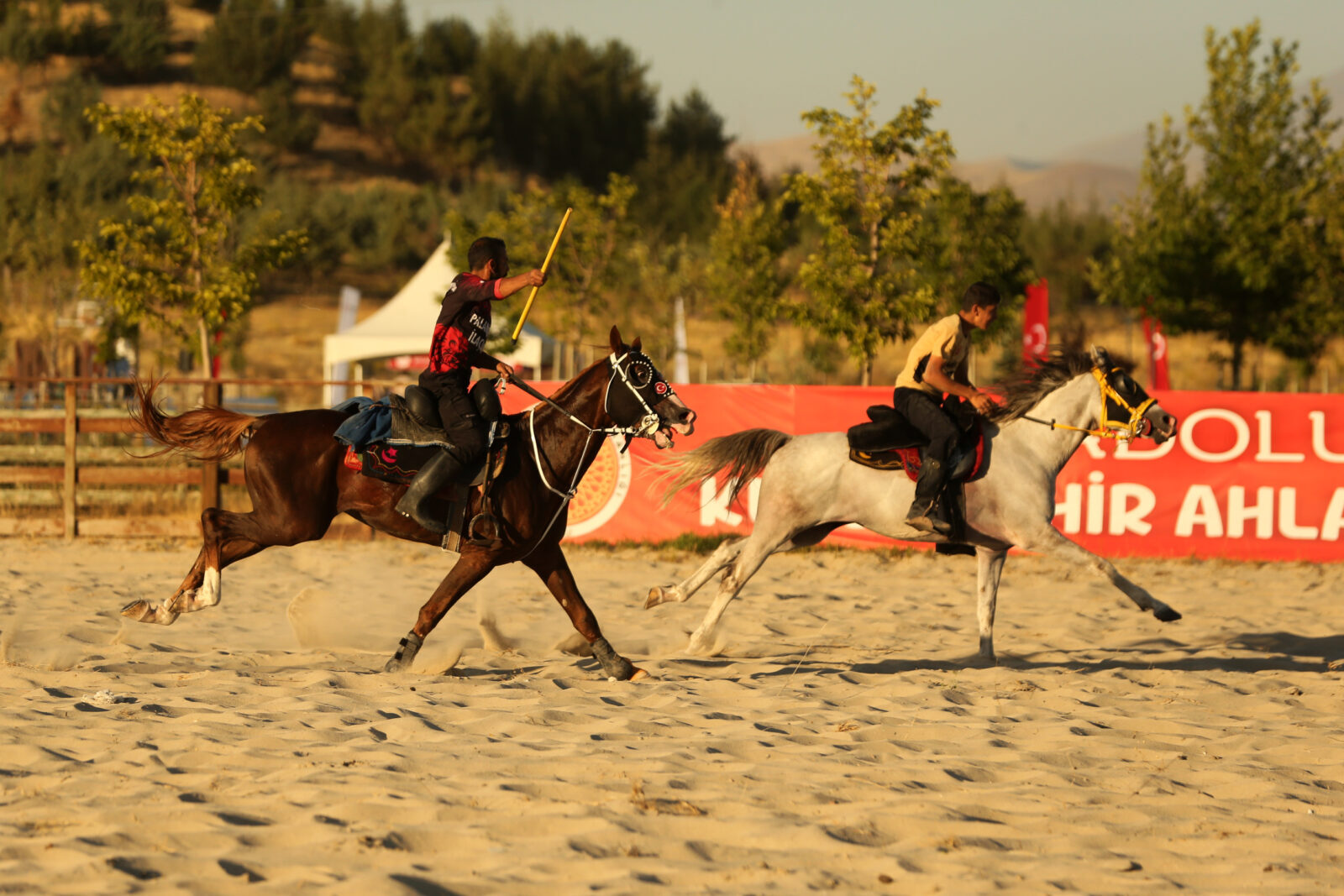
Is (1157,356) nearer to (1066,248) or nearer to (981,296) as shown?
(981,296)

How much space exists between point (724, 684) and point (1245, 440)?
8596 mm

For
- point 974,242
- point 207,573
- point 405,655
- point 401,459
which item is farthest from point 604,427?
point 974,242

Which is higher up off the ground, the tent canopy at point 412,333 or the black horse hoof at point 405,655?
the tent canopy at point 412,333

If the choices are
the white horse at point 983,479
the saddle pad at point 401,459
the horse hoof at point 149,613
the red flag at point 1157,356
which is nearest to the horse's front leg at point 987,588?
the white horse at point 983,479

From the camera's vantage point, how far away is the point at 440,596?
7.00 metres

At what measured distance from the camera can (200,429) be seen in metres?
7.48

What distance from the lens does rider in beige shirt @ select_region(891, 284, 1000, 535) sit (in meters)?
7.79

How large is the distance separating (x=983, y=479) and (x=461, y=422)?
328 centimetres

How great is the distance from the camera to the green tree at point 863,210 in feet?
62.4

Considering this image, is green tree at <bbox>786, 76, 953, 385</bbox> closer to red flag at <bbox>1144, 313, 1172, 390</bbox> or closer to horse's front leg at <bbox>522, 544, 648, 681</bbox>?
red flag at <bbox>1144, 313, 1172, 390</bbox>

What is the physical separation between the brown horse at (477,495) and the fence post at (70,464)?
7854 mm

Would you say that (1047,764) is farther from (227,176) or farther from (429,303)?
(429,303)

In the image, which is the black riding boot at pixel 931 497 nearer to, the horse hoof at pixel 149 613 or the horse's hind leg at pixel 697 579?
the horse's hind leg at pixel 697 579

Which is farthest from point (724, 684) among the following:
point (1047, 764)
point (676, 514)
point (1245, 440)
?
point (1245, 440)
